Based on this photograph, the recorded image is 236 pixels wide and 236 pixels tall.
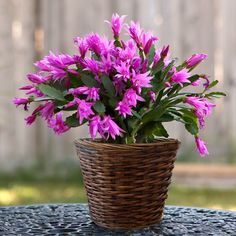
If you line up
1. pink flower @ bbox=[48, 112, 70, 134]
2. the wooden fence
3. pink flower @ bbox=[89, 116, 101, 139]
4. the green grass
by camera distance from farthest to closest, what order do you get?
1. the wooden fence
2. the green grass
3. pink flower @ bbox=[48, 112, 70, 134]
4. pink flower @ bbox=[89, 116, 101, 139]

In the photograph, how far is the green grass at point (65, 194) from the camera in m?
3.22

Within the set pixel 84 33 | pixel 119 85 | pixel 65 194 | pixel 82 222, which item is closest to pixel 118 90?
pixel 119 85

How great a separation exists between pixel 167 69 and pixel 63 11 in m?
2.26

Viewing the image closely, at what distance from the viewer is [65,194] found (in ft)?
10.8

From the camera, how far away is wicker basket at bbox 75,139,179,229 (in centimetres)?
127

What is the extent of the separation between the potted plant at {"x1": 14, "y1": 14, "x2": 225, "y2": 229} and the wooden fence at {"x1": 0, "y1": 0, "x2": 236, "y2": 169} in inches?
82.6

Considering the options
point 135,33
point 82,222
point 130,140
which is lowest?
point 82,222

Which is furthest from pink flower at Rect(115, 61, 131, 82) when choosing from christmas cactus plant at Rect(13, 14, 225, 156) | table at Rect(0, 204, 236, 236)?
table at Rect(0, 204, 236, 236)

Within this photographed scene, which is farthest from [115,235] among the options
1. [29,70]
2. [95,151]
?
[29,70]

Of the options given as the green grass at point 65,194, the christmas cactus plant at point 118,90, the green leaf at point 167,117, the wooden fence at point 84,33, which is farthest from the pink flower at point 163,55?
the wooden fence at point 84,33

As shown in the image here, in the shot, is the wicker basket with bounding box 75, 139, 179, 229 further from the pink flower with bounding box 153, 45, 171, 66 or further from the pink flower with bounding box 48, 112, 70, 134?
the pink flower with bounding box 153, 45, 171, 66

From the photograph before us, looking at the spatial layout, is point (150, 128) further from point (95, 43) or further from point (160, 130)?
point (95, 43)

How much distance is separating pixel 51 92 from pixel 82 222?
29 centimetres

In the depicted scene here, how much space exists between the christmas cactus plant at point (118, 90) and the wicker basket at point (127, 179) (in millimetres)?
41
